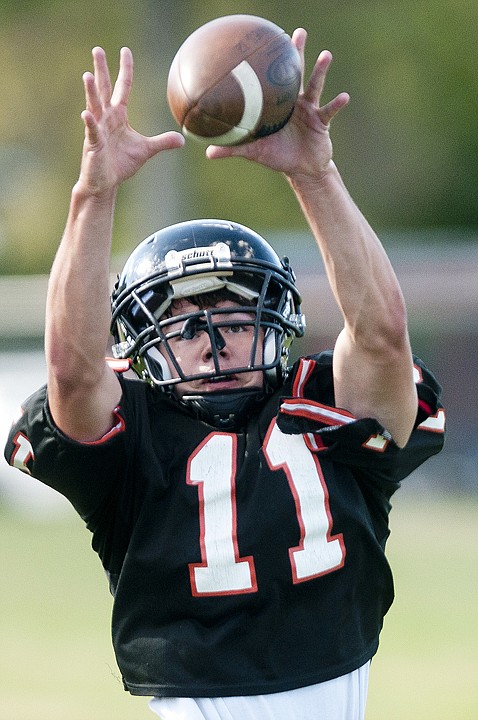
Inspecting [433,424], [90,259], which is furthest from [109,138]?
[433,424]

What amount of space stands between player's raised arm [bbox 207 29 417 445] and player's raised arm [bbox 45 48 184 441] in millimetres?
228

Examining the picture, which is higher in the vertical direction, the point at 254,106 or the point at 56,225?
the point at 254,106

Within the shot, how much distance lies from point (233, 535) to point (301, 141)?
887 mm

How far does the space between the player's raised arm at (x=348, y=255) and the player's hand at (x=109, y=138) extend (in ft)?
0.55

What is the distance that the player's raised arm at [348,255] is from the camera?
2713 mm

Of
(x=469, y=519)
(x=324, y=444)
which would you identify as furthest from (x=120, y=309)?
(x=469, y=519)

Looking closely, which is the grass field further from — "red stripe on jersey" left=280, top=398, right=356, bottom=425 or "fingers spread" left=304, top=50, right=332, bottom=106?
"fingers spread" left=304, top=50, right=332, bottom=106

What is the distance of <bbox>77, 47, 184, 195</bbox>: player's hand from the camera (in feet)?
8.50

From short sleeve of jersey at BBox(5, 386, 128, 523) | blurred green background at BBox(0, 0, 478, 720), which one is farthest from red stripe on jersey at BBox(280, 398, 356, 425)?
blurred green background at BBox(0, 0, 478, 720)

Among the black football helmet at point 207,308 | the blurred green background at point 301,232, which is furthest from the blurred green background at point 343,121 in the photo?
the black football helmet at point 207,308

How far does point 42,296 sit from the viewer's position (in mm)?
14195

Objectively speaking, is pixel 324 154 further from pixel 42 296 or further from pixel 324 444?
pixel 42 296

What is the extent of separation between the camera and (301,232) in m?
21.8

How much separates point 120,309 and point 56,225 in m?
22.9
